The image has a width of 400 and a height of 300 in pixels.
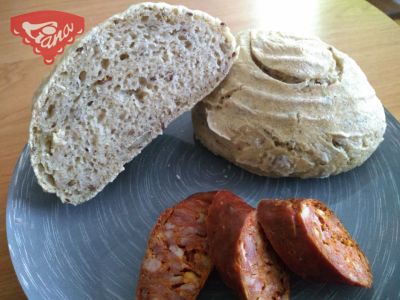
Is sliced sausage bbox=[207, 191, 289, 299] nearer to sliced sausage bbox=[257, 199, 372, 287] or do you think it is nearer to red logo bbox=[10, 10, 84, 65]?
sliced sausage bbox=[257, 199, 372, 287]

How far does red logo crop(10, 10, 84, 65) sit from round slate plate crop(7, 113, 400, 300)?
0.93 meters

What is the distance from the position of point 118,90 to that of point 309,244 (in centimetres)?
74

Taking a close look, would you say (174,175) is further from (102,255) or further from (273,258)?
(273,258)

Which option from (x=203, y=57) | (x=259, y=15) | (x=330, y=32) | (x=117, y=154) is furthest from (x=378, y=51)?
(x=117, y=154)

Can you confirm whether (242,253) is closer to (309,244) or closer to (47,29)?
(309,244)

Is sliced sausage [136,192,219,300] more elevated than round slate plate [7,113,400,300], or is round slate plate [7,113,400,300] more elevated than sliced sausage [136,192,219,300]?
sliced sausage [136,192,219,300]

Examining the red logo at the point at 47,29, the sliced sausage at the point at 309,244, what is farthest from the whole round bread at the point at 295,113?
the red logo at the point at 47,29

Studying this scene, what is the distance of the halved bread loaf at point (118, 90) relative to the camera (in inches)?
49.4


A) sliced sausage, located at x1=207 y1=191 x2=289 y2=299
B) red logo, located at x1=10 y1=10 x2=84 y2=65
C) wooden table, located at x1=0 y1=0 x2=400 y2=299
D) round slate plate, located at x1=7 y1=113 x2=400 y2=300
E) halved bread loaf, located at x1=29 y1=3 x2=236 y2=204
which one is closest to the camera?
sliced sausage, located at x1=207 y1=191 x2=289 y2=299

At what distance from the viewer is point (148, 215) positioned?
134 centimetres

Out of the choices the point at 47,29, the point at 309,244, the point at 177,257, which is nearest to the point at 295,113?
the point at 309,244

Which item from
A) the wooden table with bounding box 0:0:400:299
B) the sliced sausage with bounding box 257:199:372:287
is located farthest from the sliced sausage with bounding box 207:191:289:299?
the wooden table with bounding box 0:0:400:299

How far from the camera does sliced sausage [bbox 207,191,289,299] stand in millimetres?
989

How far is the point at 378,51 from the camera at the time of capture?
2090mm
